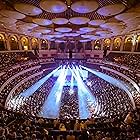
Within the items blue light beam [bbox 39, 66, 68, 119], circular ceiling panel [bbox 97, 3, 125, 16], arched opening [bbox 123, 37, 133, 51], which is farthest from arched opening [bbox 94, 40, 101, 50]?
circular ceiling panel [bbox 97, 3, 125, 16]

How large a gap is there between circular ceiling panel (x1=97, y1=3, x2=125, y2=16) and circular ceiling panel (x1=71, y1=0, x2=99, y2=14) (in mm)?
356

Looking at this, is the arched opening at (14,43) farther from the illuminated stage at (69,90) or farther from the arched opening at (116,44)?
the arched opening at (116,44)

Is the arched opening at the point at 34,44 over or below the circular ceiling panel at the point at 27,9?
below

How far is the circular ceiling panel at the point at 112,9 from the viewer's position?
25.7 ft

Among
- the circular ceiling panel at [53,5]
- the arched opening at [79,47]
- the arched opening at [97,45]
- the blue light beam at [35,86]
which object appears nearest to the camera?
the circular ceiling panel at [53,5]

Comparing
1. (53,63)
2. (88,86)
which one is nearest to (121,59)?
(88,86)

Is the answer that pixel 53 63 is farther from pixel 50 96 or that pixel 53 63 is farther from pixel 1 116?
pixel 1 116

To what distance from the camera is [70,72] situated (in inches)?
1115

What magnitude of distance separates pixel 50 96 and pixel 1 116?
10.6 metres

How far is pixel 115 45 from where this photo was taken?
27859 mm

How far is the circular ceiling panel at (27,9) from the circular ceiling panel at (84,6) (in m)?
1.25

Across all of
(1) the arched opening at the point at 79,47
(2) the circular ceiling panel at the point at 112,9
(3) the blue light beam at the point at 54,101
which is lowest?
(3) the blue light beam at the point at 54,101

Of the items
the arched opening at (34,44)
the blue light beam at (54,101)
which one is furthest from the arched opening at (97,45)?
the arched opening at (34,44)

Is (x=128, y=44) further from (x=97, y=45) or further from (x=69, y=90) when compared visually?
(x=69, y=90)
